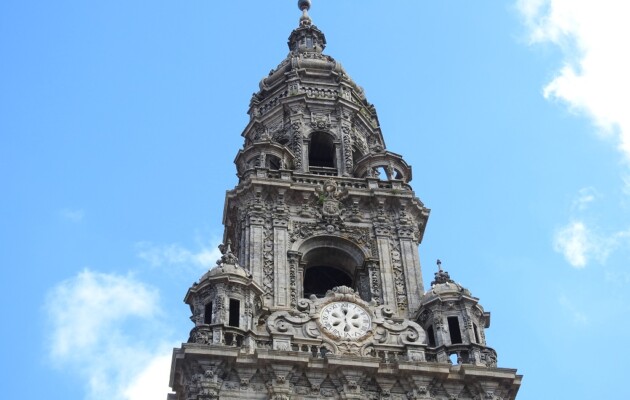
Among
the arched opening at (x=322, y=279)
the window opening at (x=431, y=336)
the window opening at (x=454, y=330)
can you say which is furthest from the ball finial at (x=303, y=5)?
the window opening at (x=454, y=330)

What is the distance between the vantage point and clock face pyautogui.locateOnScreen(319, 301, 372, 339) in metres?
35.0

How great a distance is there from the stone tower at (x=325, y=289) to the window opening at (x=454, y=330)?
5 cm

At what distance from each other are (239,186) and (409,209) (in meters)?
6.36

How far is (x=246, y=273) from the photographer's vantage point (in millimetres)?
36094

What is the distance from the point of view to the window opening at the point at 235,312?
34438mm

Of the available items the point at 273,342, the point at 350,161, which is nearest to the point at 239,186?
the point at 350,161

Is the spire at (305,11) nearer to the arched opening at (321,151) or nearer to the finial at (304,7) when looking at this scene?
the finial at (304,7)

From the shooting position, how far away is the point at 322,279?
4166 cm

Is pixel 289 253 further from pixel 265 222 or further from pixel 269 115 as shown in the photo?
pixel 269 115

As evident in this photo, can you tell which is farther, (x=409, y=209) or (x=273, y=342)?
(x=409, y=209)

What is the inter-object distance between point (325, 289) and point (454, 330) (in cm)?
721

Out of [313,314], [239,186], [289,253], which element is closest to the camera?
[313,314]

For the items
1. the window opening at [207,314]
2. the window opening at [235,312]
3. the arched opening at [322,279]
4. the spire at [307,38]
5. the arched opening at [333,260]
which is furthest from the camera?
the spire at [307,38]

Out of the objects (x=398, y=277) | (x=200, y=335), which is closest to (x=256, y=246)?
(x=398, y=277)
